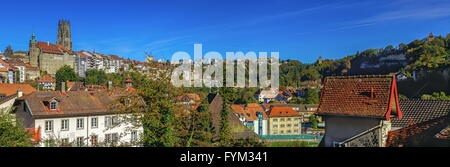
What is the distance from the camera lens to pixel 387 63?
102375mm

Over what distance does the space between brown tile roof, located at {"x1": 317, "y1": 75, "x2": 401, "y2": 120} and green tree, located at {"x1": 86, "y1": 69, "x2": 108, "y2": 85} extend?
70.1 metres

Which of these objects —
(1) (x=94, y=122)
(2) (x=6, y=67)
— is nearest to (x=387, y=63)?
(2) (x=6, y=67)

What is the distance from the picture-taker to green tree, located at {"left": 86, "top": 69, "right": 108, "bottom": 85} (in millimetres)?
76875

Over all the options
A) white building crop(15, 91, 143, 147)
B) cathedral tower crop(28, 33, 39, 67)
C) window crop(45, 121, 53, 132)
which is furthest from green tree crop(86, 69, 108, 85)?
window crop(45, 121, 53, 132)

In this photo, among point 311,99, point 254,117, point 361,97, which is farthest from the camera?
point 311,99

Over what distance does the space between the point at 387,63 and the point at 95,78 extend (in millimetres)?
79381

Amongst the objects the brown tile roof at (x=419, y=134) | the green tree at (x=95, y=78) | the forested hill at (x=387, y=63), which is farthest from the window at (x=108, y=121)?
the forested hill at (x=387, y=63)

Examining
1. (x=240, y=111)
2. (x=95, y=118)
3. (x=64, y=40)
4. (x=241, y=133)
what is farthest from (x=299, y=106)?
(x=64, y=40)

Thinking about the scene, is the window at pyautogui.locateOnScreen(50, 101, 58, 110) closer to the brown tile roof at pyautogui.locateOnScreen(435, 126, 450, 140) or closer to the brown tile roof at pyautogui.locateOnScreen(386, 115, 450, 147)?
the brown tile roof at pyautogui.locateOnScreen(386, 115, 450, 147)

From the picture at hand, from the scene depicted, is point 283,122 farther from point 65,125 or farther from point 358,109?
point 358,109

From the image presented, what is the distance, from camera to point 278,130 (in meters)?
56.3

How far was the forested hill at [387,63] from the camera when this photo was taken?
233 feet

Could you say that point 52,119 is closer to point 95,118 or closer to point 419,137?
point 95,118
